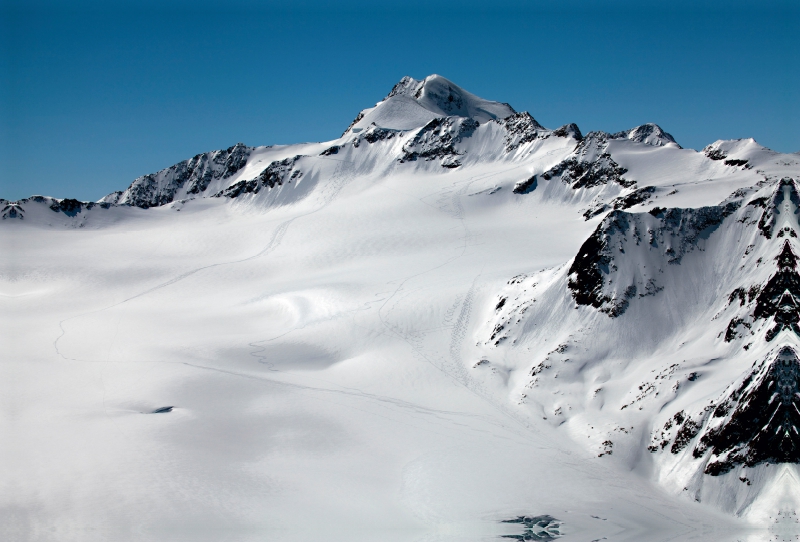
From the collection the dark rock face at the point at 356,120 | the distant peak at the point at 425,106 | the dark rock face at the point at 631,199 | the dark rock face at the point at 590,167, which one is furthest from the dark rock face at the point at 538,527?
the dark rock face at the point at 356,120

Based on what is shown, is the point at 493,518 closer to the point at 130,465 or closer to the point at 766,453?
the point at 766,453

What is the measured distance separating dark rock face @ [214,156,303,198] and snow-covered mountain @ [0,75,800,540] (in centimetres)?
3344

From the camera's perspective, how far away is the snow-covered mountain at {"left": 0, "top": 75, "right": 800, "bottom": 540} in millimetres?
28969

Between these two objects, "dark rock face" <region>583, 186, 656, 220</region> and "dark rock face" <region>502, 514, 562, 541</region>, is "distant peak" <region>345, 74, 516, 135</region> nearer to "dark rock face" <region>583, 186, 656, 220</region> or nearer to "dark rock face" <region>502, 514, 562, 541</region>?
"dark rock face" <region>583, 186, 656, 220</region>

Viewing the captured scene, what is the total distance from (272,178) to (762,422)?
98.3 m

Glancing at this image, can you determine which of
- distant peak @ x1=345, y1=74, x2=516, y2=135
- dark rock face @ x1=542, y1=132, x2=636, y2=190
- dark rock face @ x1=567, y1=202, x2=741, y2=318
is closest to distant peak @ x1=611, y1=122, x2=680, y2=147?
distant peak @ x1=345, y1=74, x2=516, y2=135

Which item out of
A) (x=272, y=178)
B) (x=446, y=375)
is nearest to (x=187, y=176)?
(x=272, y=178)

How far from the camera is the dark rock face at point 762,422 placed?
28.6 metres

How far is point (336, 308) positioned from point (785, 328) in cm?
3811

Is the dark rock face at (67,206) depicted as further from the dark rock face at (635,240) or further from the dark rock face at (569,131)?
the dark rock face at (635,240)

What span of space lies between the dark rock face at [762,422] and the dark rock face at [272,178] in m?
92.6

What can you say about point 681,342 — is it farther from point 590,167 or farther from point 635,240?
point 590,167

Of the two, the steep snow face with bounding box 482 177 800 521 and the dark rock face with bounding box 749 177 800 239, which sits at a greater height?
the dark rock face with bounding box 749 177 800 239

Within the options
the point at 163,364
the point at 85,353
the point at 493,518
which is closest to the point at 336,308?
the point at 163,364
